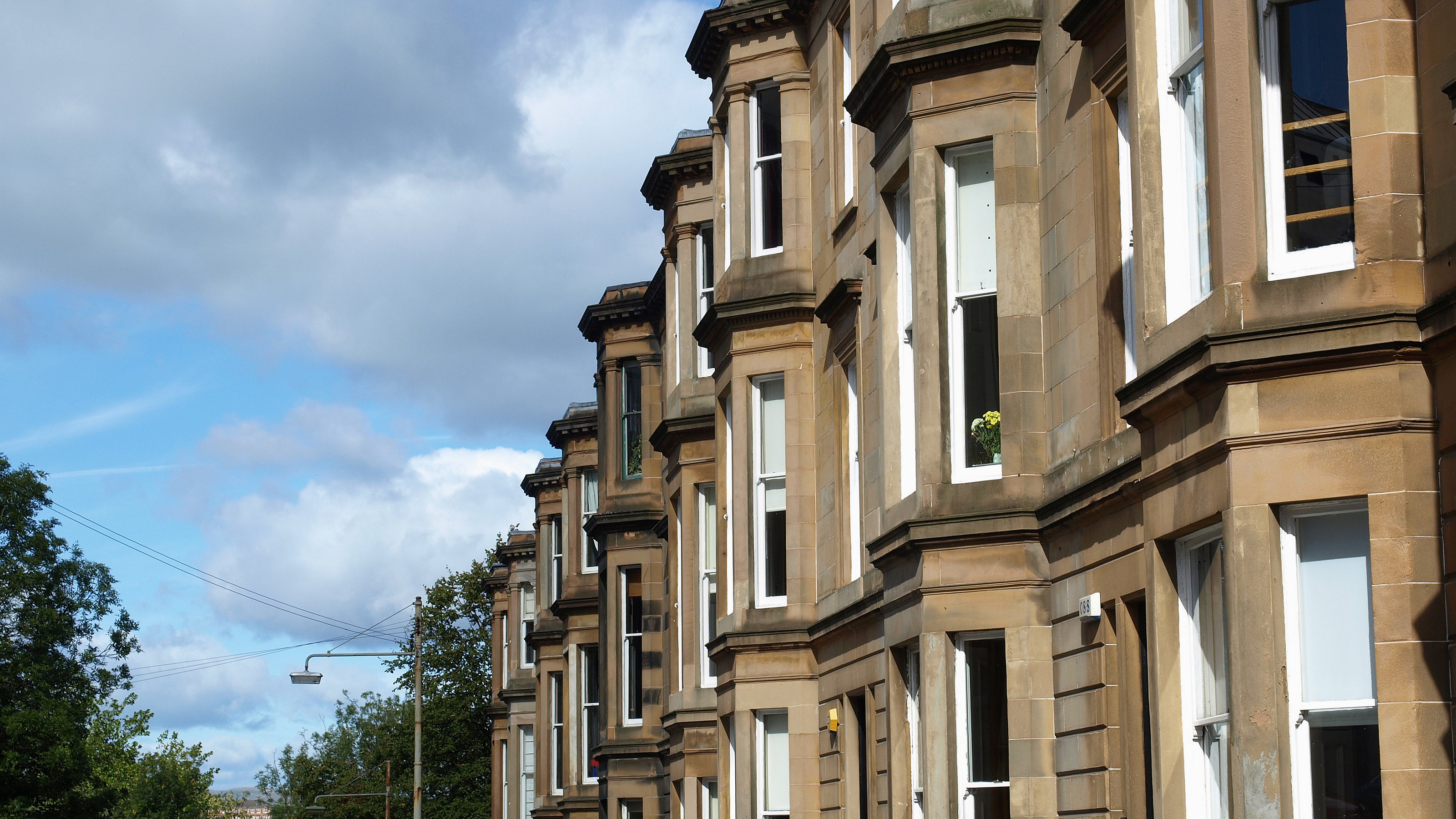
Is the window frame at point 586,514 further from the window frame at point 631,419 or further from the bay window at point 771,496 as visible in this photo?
the bay window at point 771,496

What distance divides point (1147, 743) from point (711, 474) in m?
14.2

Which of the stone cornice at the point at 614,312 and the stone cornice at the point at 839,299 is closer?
the stone cornice at the point at 839,299

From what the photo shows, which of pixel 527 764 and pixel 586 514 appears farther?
pixel 527 764

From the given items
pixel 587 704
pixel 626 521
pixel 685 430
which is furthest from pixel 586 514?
pixel 685 430

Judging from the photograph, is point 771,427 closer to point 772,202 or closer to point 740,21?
Result: point 772,202

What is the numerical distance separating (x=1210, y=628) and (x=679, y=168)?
18940mm

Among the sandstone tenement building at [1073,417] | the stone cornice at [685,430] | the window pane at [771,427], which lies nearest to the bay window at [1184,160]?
the sandstone tenement building at [1073,417]

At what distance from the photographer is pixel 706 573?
960 inches

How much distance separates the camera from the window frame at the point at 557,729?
41812mm

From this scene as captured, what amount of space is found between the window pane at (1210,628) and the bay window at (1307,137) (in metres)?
1.95

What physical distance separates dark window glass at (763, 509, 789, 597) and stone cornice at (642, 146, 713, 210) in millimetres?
8793

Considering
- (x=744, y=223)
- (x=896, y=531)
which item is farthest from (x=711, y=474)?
(x=896, y=531)

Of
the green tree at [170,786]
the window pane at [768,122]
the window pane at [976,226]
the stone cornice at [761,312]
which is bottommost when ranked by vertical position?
the green tree at [170,786]

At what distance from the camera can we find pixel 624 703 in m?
32.7
